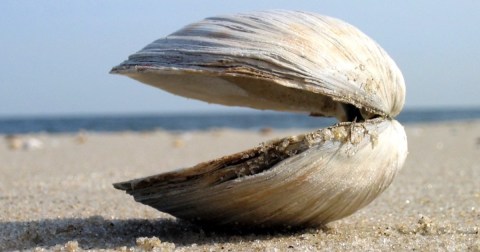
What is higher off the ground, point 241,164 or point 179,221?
point 241,164

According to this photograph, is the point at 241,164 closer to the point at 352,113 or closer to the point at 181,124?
the point at 352,113

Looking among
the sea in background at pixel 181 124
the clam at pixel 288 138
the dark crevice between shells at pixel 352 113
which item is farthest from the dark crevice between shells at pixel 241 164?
the sea in background at pixel 181 124

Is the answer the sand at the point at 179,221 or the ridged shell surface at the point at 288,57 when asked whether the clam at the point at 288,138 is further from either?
the sand at the point at 179,221

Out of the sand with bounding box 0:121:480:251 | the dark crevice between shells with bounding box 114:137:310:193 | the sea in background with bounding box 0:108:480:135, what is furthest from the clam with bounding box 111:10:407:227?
the sea in background with bounding box 0:108:480:135

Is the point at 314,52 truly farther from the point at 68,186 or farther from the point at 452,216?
the point at 68,186

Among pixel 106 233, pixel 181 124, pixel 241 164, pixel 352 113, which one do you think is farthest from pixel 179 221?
pixel 181 124

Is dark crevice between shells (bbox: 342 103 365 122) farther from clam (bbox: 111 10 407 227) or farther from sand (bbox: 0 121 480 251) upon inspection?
sand (bbox: 0 121 480 251)
